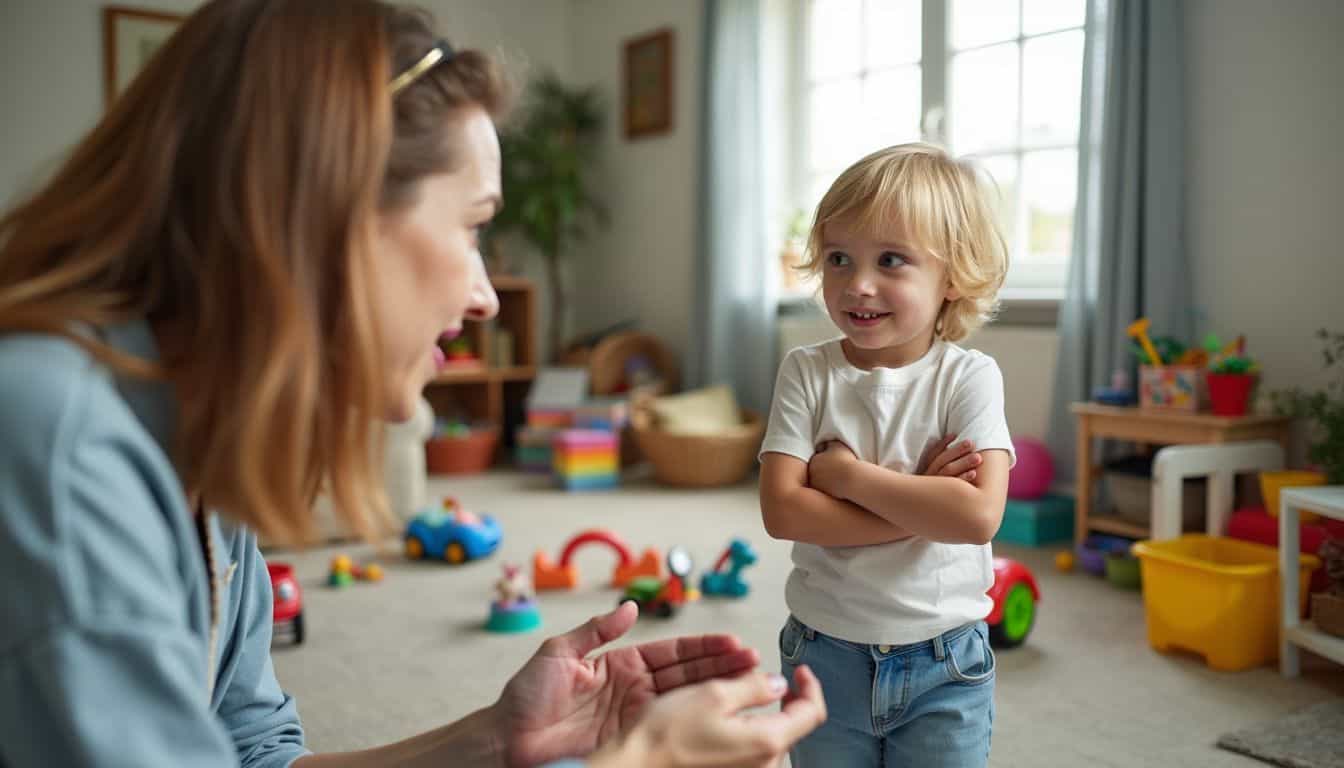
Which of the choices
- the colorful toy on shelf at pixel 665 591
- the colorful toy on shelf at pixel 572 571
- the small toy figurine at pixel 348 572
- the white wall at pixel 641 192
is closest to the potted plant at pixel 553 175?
the white wall at pixel 641 192

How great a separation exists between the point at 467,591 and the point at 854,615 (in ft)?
6.21

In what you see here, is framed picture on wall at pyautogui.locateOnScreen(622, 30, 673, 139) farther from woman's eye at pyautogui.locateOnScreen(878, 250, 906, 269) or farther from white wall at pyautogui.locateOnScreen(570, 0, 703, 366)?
woman's eye at pyautogui.locateOnScreen(878, 250, 906, 269)

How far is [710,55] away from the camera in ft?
16.2

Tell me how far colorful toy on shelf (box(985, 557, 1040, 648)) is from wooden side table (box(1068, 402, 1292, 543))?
781mm

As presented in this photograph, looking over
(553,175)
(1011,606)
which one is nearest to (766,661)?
(1011,606)

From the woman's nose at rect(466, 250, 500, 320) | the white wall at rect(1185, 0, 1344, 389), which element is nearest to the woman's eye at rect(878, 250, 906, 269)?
the woman's nose at rect(466, 250, 500, 320)

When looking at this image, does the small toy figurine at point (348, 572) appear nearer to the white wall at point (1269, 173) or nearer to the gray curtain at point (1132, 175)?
the gray curtain at point (1132, 175)

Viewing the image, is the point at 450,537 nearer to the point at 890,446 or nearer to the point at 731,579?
the point at 731,579

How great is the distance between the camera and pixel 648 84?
5.49 m

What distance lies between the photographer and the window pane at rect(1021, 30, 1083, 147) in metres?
3.67

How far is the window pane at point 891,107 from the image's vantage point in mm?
4227

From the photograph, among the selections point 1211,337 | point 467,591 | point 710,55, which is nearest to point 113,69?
point 710,55

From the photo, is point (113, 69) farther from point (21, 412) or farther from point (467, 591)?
point (21, 412)

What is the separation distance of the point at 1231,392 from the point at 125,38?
471 cm
